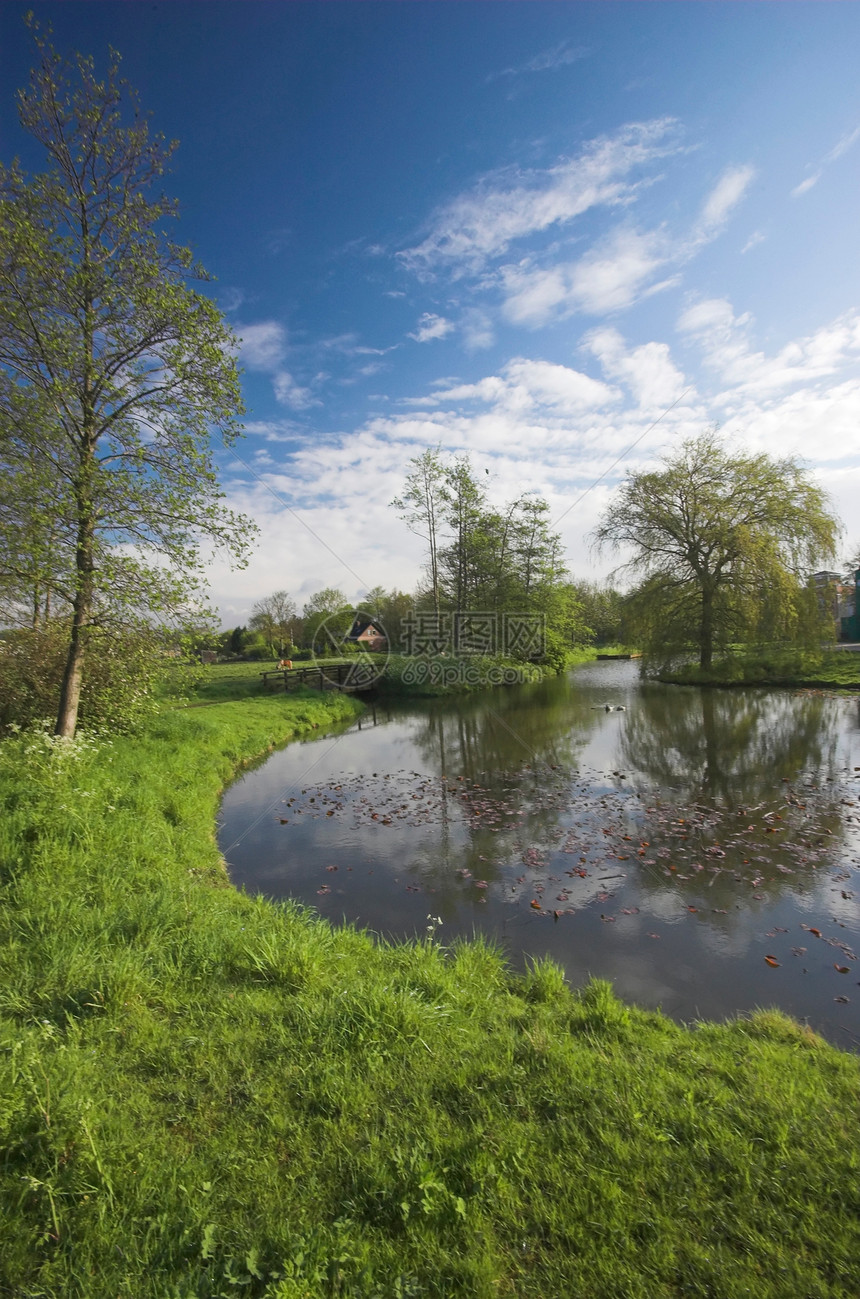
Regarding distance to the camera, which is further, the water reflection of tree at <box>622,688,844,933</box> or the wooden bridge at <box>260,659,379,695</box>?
the wooden bridge at <box>260,659,379,695</box>

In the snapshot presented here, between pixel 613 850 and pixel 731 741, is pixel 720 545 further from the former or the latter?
pixel 613 850

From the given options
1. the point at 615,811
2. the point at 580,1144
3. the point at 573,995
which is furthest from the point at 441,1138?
the point at 615,811

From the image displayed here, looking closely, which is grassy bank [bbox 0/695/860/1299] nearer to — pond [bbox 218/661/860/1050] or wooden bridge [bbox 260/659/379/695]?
pond [bbox 218/661/860/1050]

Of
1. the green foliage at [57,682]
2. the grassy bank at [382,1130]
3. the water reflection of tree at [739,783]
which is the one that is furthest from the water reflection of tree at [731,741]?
the green foliage at [57,682]

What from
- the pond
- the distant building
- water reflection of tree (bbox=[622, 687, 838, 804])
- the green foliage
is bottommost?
the pond

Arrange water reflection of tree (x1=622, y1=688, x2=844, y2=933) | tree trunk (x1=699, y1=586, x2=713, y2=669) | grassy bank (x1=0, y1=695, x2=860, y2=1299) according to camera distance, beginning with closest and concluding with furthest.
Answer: grassy bank (x1=0, y1=695, x2=860, y2=1299)
water reflection of tree (x1=622, y1=688, x2=844, y2=933)
tree trunk (x1=699, y1=586, x2=713, y2=669)

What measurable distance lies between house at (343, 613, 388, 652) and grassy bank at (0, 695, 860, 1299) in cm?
4139

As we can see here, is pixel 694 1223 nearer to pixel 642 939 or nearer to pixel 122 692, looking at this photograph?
pixel 642 939

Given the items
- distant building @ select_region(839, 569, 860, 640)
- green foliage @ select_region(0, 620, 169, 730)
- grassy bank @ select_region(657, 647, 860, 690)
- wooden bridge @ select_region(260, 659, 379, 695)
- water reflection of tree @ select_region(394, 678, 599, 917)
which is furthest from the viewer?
distant building @ select_region(839, 569, 860, 640)

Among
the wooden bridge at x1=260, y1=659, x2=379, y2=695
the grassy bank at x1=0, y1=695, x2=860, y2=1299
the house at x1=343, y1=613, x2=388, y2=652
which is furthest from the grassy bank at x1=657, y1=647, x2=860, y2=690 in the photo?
the house at x1=343, y1=613, x2=388, y2=652

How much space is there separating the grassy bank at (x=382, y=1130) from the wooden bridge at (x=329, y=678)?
21.9 metres

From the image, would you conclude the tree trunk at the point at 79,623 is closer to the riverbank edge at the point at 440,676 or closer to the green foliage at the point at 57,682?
the green foliage at the point at 57,682

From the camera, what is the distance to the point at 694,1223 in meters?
2.12

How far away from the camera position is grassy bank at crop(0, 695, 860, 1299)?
199 centimetres
